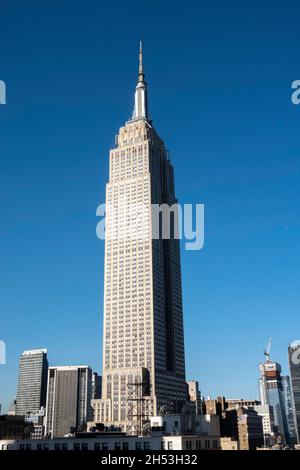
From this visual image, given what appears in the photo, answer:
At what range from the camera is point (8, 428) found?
170 metres
